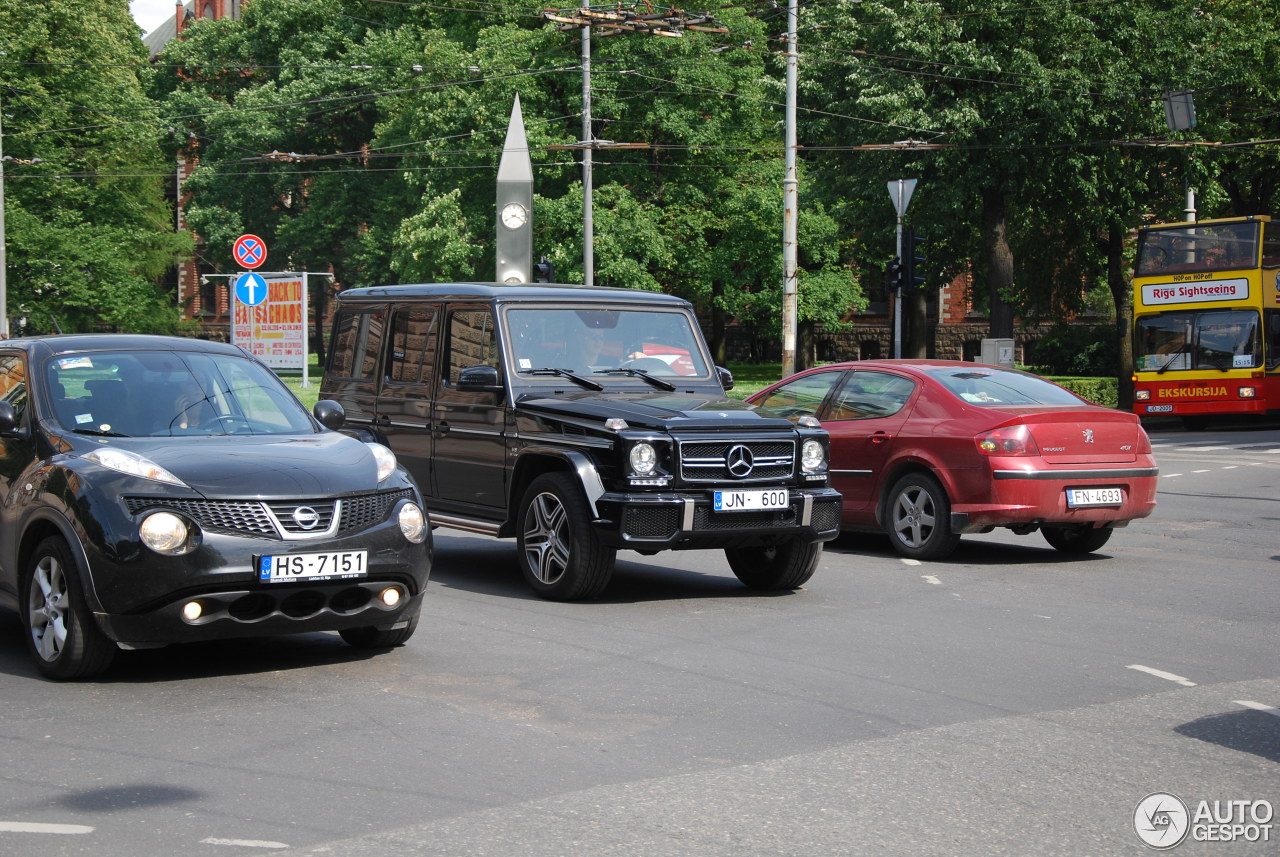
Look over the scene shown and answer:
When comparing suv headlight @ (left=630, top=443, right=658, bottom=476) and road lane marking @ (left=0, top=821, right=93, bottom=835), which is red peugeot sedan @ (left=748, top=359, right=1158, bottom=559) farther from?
road lane marking @ (left=0, top=821, right=93, bottom=835)

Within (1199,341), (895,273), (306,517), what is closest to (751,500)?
(306,517)

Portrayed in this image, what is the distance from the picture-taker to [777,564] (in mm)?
9906

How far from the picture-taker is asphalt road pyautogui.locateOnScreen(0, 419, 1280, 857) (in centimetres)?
470

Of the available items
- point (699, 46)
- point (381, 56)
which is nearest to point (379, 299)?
point (699, 46)

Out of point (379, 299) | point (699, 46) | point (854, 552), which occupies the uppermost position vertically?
point (699, 46)

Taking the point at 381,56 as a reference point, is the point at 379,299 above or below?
below

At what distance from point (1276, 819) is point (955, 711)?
166 centimetres

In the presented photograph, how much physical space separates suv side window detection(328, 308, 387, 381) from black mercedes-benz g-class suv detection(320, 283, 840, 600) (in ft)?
0.06

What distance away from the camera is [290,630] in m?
6.91

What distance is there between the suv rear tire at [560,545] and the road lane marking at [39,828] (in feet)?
14.9

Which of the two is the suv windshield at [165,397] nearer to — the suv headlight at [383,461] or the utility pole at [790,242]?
the suv headlight at [383,461]

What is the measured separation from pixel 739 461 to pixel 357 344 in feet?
12.7

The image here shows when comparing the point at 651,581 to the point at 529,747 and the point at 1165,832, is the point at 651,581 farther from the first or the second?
the point at 1165,832

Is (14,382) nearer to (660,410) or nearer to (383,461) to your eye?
(383,461)
